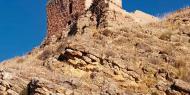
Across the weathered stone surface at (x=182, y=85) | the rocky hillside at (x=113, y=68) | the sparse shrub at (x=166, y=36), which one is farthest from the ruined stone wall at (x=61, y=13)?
the weathered stone surface at (x=182, y=85)

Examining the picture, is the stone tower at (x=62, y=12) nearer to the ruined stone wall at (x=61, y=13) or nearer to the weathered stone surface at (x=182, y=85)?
the ruined stone wall at (x=61, y=13)

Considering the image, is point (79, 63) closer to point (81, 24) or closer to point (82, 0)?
point (81, 24)

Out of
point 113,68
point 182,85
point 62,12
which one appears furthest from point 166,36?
point 62,12

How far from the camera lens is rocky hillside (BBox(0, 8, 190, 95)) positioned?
19484mm

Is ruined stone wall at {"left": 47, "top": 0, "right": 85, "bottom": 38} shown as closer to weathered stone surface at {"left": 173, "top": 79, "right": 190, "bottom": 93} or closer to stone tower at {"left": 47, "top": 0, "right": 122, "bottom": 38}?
stone tower at {"left": 47, "top": 0, "right": 122, "bottom": 38}

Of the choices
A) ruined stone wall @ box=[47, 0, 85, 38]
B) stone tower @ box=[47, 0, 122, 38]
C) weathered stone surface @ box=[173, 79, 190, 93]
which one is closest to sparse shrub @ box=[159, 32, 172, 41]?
weathered stone surface @ box=[173, 79, 190, 93]

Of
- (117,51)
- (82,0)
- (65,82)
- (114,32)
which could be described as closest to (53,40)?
(82,0)

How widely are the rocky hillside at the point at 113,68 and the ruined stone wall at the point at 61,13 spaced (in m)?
6.14

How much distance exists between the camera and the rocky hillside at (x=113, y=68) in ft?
63.9

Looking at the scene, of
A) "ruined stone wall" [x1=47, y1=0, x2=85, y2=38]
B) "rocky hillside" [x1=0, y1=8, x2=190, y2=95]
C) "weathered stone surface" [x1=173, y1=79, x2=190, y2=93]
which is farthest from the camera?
"ruined stone wall" [x1=47, y1=0, x2=85, y2=38]

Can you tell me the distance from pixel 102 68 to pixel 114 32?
417 centimetres

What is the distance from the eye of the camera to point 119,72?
20.7 m

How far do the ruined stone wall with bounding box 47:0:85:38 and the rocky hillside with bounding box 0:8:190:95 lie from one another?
20.2 feet

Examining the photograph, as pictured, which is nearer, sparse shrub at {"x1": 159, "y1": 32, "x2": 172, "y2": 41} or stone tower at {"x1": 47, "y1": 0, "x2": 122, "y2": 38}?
sparse shrub at {"x1": 159, "y1": 32, "x2": 172, "y2": 41}
